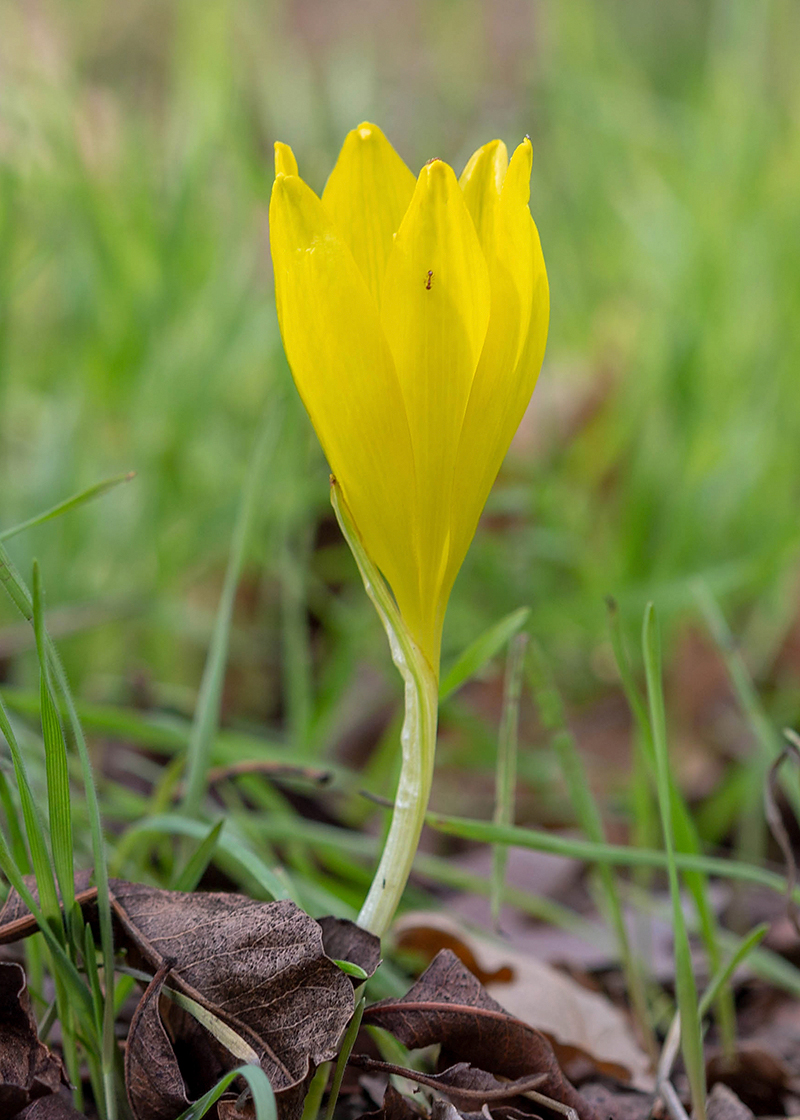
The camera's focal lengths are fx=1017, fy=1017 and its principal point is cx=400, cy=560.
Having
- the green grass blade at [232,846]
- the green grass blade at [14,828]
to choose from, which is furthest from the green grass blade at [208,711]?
the green grass blade at [14,828]

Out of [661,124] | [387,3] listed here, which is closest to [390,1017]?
[661,124]

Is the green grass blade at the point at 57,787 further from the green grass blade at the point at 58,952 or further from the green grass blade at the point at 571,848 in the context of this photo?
the green grass blade at the point at 571,848

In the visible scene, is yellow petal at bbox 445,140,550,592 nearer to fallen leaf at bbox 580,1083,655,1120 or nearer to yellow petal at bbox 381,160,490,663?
yellow petal at bbox 381,160,490,663

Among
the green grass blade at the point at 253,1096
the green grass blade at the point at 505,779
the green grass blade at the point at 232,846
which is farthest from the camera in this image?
the green grass blade at the point at 505,779

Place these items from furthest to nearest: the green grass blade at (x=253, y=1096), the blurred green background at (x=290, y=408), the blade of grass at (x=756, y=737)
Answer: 1. the blurred green background at (x=290, y=408)
2. the blade of grass at (x=756, y=737)
3. the green grass blade at (x=253, y=1096)


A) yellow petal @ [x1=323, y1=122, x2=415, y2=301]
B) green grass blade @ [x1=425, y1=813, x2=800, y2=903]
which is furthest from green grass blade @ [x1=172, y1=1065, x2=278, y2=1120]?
yellow petal @ [x1=323, y1=122, x2=415, y2=301]

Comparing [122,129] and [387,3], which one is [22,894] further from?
[387,3]
